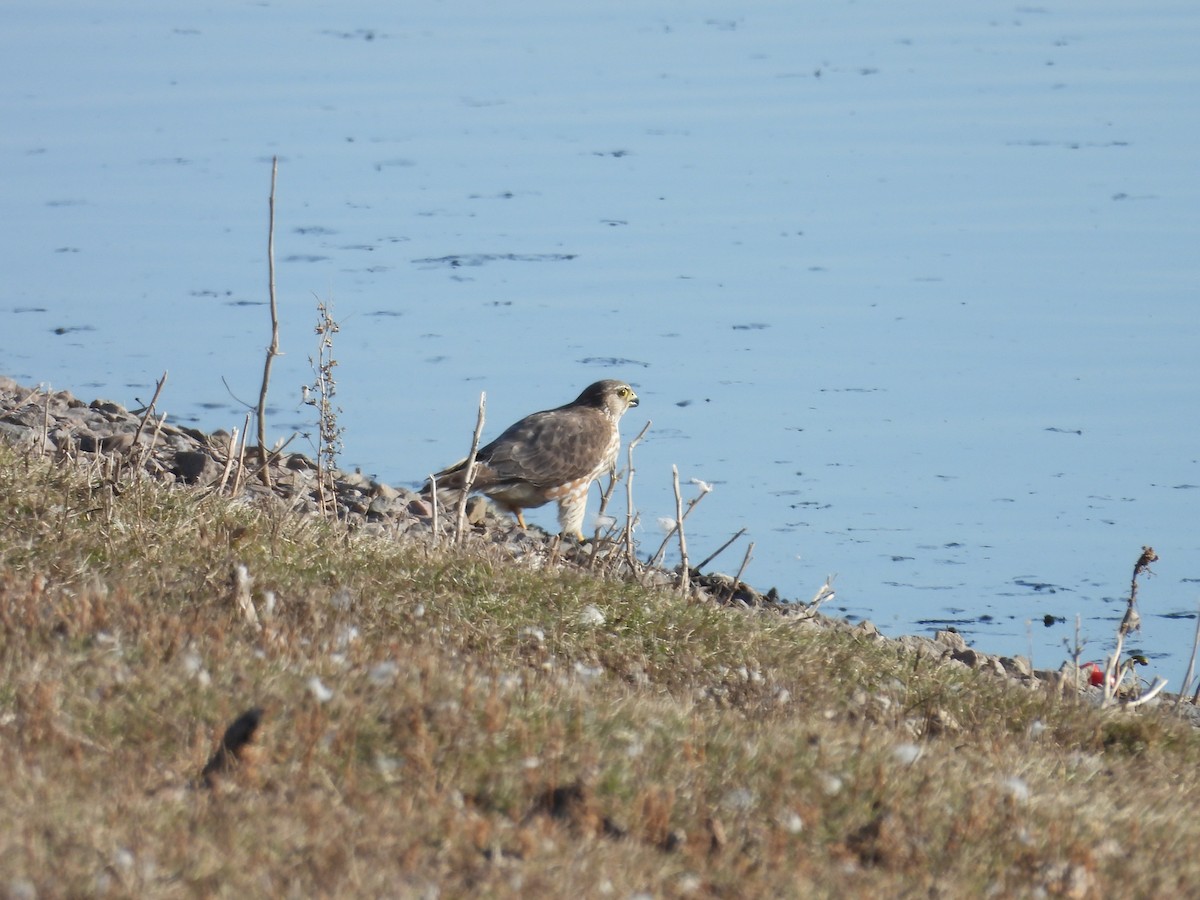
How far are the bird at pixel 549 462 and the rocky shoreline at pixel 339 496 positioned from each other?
0.83ft

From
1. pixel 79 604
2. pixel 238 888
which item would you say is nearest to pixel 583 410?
pixel 79 604

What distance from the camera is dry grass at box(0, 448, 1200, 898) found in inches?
157

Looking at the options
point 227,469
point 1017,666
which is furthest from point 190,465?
point 1017,666

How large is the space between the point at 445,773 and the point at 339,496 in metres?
6.90

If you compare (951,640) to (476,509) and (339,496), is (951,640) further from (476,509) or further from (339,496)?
(339,496)

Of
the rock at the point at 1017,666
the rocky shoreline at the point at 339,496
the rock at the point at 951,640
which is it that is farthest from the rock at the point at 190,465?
the rock at the point at 1017,666

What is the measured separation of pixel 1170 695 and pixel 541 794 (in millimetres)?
6684

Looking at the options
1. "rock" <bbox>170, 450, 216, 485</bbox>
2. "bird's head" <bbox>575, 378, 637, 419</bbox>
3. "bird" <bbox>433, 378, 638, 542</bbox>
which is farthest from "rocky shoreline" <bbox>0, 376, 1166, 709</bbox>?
"bird's head" <bbox>575, 378, 637, 419</bbox>

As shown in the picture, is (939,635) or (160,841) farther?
(939,635)

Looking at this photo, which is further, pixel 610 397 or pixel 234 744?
pixel 610 397

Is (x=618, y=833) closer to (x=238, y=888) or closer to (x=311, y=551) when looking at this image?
(x=238, y=888)

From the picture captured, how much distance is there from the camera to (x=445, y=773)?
459 cm

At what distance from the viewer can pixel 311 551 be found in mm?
7680

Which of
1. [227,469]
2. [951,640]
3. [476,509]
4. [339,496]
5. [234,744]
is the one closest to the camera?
[234,744]
